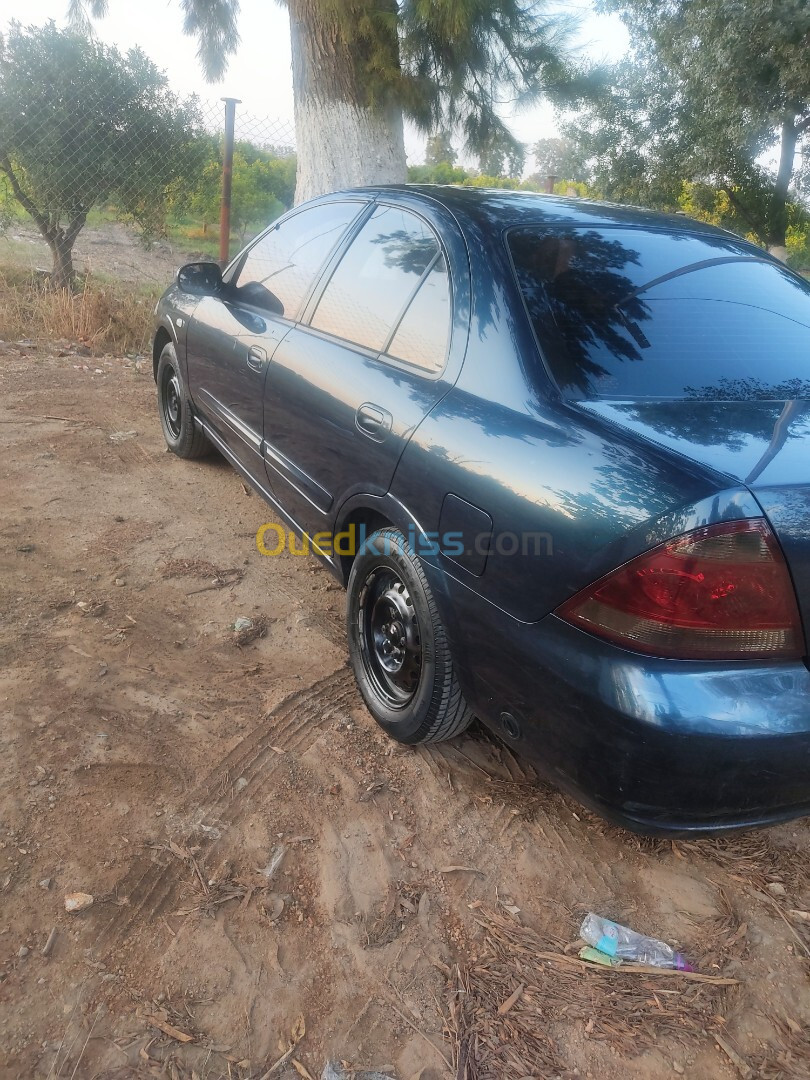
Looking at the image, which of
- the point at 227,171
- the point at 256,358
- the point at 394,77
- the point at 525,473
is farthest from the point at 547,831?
the point at 227,171

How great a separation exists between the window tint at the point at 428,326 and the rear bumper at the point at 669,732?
92 centimetres

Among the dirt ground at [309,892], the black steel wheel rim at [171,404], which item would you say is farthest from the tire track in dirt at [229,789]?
the black steel wheel rim at [171,404]

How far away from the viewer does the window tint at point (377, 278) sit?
2.58 m

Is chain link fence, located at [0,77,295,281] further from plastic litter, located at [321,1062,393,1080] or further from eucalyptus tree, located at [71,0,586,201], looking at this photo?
plastic litter, located at [321,1062,393,1080]

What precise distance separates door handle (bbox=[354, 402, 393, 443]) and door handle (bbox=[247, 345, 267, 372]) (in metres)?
0.90

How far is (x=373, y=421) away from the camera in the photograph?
2420 mm

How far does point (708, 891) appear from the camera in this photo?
2.13 metres

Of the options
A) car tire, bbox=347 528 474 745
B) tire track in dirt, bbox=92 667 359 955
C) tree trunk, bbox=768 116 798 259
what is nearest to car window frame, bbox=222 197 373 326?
car tire, bbox=347 528 474 745

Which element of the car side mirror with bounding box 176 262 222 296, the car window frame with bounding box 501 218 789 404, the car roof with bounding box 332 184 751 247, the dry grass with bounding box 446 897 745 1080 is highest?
the car roof with bounding box 332 184 751 247

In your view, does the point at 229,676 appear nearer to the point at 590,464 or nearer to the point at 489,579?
the point at 489,579

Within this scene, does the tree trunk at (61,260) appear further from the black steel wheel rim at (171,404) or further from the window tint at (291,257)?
the window tint at (291,257)

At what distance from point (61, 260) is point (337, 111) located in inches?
147

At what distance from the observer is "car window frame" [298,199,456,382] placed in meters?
2.30

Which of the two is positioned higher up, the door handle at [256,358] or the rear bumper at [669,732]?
the door handle at [256,358]
